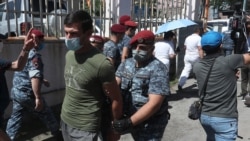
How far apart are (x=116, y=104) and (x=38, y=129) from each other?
265cm

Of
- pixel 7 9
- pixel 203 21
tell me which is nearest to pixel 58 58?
pixel 7 9

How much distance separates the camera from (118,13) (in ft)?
22.4

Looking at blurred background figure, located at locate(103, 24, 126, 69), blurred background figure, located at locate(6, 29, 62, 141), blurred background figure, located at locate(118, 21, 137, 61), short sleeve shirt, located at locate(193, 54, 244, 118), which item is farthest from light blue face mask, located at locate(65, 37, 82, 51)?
blurred background figure, located at locate(118, 21, 137, 61)

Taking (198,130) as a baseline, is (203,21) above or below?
above

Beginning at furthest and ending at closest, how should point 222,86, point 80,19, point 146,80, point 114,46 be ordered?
point 114,46 < point 222,86 < point 146,80 < point 80,19

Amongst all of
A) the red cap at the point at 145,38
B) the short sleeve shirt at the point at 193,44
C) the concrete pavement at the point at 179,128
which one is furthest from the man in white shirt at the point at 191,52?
the red cap at the point at 145,38

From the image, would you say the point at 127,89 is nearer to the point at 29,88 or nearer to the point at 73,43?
the point at 73,43

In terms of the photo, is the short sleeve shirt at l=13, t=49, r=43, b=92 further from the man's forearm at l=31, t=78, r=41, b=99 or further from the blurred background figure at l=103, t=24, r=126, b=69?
the blurred background figure at l=103, t=24, r=126, b=69

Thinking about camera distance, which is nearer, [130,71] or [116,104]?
[116,104]

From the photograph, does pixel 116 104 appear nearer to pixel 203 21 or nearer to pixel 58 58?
pixel 58 58

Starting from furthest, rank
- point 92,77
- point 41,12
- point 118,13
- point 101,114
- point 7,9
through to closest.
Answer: point 118,13
point 41,12
point 7,9
point 101,114
point 92,77

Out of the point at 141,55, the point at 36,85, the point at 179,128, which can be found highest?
the point at 141,55

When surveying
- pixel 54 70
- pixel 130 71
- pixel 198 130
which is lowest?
pixel 198 130

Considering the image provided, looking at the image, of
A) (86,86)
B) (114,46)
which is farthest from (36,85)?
(86,86)
